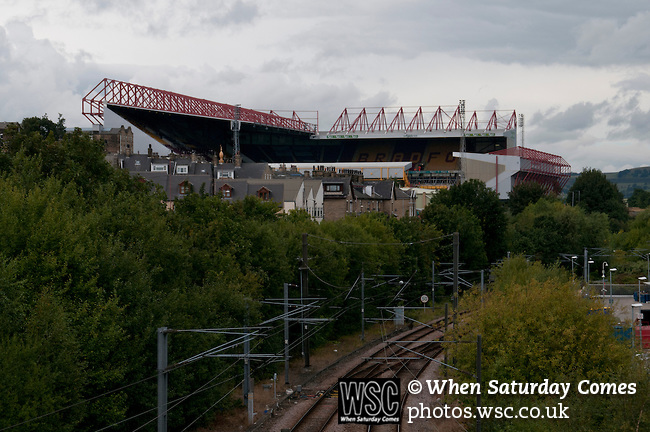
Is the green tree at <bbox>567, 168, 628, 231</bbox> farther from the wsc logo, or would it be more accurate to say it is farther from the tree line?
the wsc logo

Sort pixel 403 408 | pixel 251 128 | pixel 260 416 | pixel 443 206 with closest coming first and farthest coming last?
pixel 260 416 < pixel 403 408 < pixel 443 206 < pixel 251 128

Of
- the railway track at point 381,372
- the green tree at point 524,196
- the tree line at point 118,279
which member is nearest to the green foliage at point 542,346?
the railway track at point 381,372

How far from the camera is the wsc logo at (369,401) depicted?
33969 millimetres

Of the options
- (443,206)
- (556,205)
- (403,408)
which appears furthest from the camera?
(556,205)

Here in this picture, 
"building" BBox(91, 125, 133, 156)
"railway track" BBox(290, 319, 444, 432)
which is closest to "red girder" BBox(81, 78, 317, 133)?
"building" BBox(91, 125, 133, 156)

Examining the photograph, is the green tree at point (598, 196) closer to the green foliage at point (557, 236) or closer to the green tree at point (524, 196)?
the green tree at point (524, 196)

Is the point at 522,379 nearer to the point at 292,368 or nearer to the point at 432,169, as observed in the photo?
the point at 292,368

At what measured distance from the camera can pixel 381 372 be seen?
47688 millimetres

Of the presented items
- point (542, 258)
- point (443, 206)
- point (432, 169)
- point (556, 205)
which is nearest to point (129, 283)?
point (443, 206)

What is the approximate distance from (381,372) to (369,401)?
1161 centimetres

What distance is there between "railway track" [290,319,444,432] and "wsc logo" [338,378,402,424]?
2.31 ft

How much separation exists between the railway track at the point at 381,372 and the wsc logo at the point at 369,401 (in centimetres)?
70

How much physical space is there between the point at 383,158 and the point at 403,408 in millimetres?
162137

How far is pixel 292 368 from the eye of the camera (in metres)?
48.5
